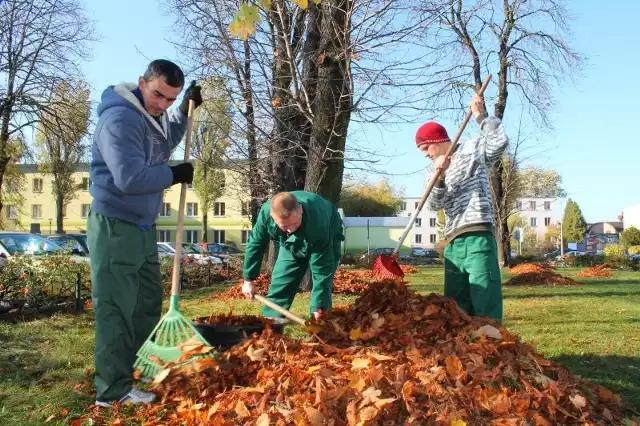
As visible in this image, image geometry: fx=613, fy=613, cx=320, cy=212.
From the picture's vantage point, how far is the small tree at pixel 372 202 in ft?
250

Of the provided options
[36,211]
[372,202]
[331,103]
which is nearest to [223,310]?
[331,103]

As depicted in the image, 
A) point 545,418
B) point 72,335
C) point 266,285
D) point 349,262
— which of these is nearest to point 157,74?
point 545,418

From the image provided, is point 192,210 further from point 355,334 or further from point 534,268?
point 355,334

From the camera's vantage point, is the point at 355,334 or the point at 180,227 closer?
the point at 355,334

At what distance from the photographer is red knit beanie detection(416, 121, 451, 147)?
Result: 4.42 m

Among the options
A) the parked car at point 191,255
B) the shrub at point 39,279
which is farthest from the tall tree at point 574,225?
the shrub at point 39,279

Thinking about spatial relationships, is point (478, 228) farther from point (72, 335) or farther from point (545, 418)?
point (72, 335)

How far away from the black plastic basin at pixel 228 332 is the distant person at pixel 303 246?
320 millimetres

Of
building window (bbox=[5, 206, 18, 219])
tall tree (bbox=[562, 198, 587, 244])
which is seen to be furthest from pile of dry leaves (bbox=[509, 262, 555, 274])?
tall tree (bbox=[562, 198, 587, 244])

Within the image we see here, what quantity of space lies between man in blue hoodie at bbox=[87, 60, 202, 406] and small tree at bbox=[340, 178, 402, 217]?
71029 millimetres

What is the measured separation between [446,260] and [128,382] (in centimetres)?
232

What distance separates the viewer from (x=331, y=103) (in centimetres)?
1003

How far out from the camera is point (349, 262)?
2884cm

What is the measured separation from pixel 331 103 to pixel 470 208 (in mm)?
6146
